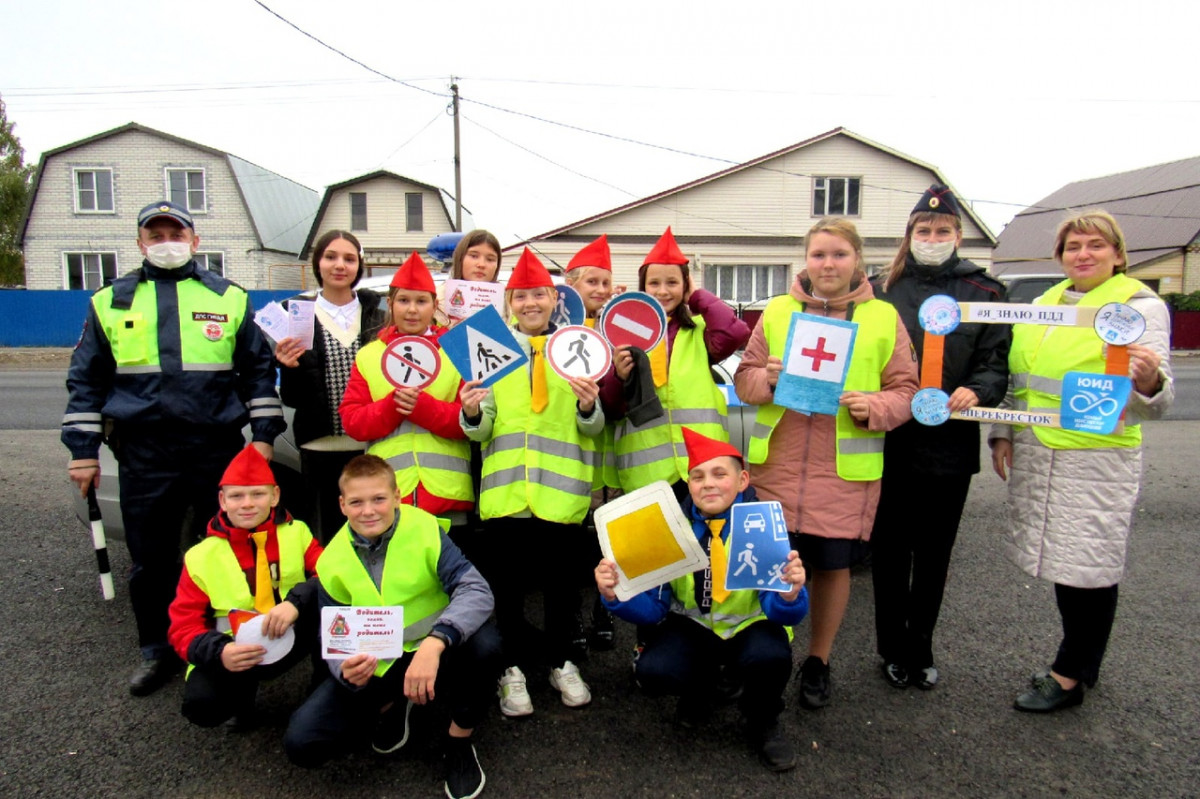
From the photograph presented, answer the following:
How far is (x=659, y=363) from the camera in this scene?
304 cm

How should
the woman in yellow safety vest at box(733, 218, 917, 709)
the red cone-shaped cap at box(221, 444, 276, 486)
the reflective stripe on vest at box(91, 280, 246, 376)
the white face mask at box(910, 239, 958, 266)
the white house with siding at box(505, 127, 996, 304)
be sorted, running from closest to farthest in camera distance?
1. the red cone-shaped cap at box(221, 444, 276, 486)
2. the woman in yellow safety vest at box(733, 218, 917, 709)
3. the white face mask at box(910, 239, 958, 266)
4. the reflective stripe on vest at box(91, 280, 246, 376)
5. the white house with siding at box(505, 127, 996, 304)

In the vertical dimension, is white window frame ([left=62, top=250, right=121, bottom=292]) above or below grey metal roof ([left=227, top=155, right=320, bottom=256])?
below

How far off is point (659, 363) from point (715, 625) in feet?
3.45

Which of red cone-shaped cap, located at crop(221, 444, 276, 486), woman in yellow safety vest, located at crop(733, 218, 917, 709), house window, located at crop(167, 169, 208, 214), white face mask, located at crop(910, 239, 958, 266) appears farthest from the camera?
house window, located at crop(167, 169, 208, 214)

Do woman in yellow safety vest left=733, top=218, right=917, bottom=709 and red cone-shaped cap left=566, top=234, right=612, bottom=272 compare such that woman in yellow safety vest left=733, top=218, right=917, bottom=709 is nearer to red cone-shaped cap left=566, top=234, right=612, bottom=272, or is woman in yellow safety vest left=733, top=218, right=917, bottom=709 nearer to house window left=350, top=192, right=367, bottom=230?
red cone-shaped cap left=566, top=234, right=612, bottom=272

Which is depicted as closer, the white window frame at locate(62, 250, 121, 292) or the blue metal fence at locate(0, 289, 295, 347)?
the blue metal fence at locate(0, 289, 295, 347)

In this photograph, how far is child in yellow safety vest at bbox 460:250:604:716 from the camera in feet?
9.81

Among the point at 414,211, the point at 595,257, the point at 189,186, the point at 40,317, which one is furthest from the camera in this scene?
the point at 414,211

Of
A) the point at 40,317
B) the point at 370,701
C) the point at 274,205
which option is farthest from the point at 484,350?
the point at 274,205

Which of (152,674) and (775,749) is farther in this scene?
(152,674)

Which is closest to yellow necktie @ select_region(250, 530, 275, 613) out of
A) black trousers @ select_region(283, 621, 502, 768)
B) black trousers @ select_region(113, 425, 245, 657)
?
black trousers @ select_region(283, 621, 502, 768)

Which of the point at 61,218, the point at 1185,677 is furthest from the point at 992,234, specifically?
the point at 61,218

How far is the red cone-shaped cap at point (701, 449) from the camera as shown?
2775 millimetres

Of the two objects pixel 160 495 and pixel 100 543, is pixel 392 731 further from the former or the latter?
pixel 100 543
